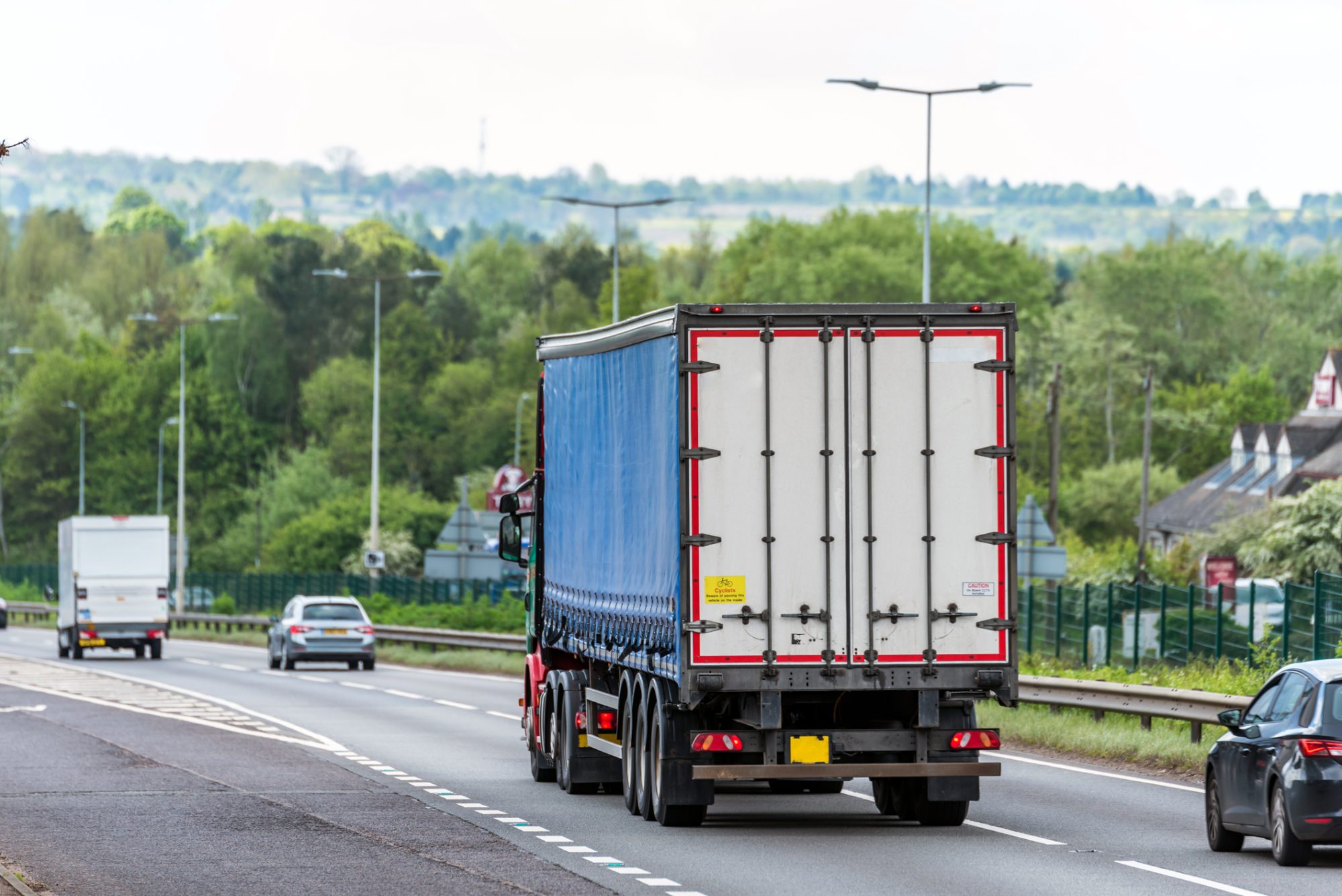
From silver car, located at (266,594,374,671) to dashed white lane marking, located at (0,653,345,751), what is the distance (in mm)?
3389

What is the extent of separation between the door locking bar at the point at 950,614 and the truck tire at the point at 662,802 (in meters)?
1.95

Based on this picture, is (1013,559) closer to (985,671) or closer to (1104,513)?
(985,671)

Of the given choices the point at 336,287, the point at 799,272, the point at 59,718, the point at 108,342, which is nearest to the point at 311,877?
the point at 59,718

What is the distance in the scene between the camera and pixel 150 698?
36.4 metres

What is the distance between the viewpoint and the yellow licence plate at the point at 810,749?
16.3 m

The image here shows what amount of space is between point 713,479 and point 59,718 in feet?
57.8

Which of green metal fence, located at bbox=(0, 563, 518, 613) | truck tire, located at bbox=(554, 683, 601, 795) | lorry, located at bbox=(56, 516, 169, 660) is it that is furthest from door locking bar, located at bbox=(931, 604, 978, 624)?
green metal fence, located at bbox=(0, 563, 518, 613)

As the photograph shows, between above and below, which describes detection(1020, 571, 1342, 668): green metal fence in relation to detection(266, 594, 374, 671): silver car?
above

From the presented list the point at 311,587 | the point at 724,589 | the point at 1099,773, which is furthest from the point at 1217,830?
the point at 311,587

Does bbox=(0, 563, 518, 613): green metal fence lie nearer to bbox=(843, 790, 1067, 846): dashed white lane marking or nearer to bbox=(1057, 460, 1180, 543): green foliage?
bbox=(1057, 460, 1180, 543): green foliage

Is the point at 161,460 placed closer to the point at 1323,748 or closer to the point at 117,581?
the point at 117,581

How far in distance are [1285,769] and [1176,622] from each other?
1663 centimetres

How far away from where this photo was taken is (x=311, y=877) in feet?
47.3

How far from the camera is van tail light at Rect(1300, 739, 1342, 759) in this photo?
46.0ft
